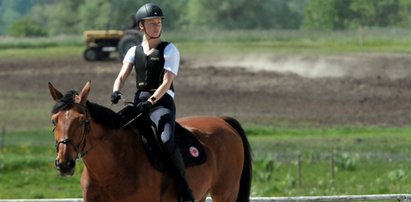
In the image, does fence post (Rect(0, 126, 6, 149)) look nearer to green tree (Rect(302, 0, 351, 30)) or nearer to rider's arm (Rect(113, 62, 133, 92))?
rider's arm (Rect(113, 62, 133, 92))

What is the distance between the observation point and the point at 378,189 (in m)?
19.6

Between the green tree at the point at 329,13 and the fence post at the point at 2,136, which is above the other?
the fence post at the point at 2,136

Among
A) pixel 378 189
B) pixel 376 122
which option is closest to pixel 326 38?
pixel 376 122

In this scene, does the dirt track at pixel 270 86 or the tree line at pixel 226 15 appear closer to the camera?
the dirt track at pixel 270 86

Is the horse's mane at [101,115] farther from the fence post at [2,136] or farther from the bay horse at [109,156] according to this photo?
the fence post at [2,136]

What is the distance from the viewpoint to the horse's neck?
943 centimetres

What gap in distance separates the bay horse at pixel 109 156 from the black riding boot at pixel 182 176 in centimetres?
7

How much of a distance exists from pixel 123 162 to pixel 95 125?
372 mm

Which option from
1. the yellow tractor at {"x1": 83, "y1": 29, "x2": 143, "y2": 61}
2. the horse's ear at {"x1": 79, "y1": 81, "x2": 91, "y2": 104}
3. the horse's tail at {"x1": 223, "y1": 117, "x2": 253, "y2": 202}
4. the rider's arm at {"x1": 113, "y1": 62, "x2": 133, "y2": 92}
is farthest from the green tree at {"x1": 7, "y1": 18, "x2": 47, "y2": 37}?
the horse's ear at {"x1": 79, "y1": 81, "x2": 91, "y2": 104}

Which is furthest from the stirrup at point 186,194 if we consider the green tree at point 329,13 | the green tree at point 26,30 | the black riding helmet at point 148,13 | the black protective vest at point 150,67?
the green tree at point 26,30

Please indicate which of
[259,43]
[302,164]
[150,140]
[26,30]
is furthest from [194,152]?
[26,30]

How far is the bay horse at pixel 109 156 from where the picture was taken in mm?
8977

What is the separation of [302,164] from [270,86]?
16277mm

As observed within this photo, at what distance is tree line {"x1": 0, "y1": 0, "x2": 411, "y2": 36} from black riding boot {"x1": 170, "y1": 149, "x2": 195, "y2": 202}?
44404mm
